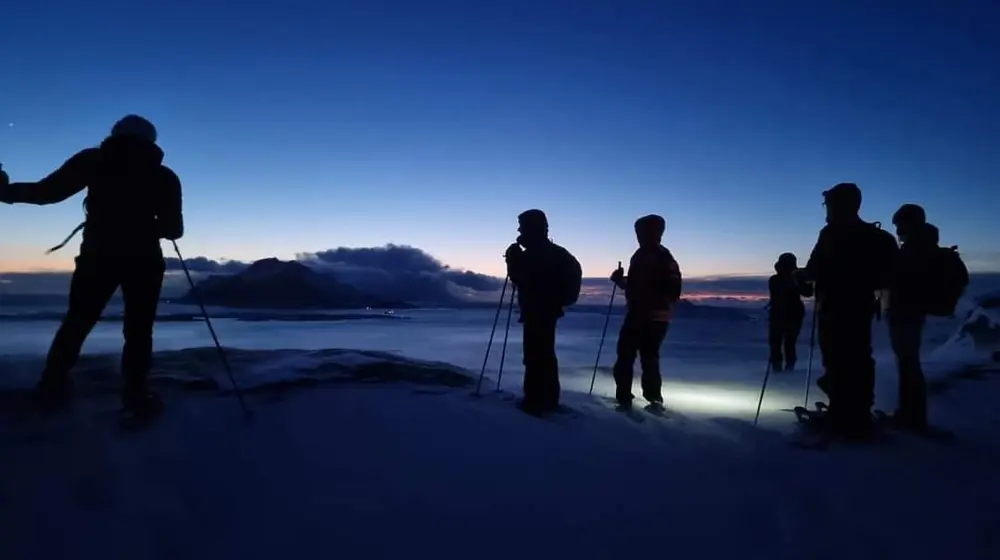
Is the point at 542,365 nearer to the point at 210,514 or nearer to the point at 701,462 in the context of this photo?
the point at 701,462

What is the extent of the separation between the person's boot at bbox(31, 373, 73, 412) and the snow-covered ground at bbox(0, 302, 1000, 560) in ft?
0.42

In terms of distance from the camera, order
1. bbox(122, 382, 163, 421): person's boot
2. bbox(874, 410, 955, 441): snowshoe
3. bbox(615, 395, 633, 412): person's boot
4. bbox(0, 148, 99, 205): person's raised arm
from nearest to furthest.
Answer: bbox(0, 148, 99, 205): person's raised arm, bbox(122, 382, 163, 421): person's boot, bbox(874, 410, 955, 441): snowshoe, bbox(615, 395, 633, 412): person's boot

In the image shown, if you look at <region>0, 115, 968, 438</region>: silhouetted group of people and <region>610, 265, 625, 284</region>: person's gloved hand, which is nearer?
<region>0, 115, 968, 438</region>: silhouetted group of people

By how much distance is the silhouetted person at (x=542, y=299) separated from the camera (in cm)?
512

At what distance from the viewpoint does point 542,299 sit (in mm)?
5148

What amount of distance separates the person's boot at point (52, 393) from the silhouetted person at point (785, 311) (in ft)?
34.1

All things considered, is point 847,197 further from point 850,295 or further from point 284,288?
point 284,288

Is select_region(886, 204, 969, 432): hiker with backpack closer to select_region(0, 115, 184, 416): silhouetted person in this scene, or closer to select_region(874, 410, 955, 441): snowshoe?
select_region(874, 410, 955, 441): snowshoe

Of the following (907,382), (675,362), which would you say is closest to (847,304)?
(907,382)

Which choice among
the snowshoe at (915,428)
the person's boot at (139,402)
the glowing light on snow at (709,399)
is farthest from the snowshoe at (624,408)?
the person's boot at (139,402)

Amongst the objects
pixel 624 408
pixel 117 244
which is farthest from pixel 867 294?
pixel 117 244

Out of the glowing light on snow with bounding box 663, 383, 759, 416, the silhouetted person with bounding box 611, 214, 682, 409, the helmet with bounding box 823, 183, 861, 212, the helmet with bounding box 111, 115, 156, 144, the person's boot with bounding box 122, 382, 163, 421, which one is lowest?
the glowing light on snow with bounding box 663, 383, 759, 416

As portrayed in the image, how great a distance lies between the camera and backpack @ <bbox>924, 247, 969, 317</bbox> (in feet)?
16.3

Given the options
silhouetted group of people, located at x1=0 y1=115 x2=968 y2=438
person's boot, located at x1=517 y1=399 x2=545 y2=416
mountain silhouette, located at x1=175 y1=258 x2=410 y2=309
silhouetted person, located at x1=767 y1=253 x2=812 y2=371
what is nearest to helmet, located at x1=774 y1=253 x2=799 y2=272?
silhouetted person, located at x1=767 y1=253 x2=812 y2=371
